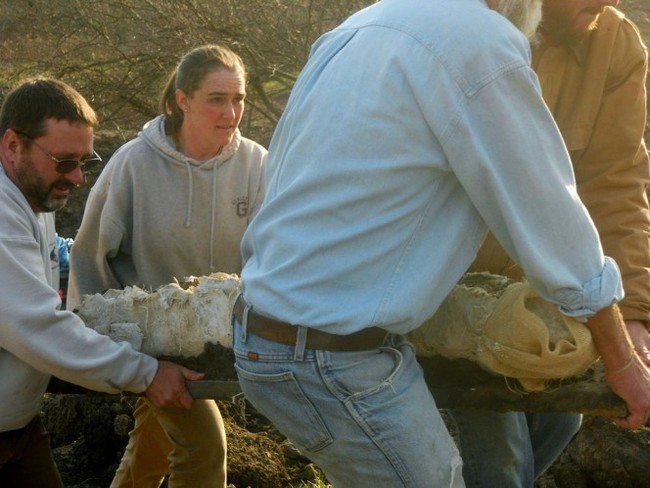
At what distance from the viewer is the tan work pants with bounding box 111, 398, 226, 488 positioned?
12.8 ft

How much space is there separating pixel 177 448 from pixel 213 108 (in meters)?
1.34

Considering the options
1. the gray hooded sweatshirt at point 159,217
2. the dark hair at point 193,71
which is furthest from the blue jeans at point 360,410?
the dark hair at point 193,71

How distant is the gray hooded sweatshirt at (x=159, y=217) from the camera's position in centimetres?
409

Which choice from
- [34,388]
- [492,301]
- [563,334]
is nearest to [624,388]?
[563,334]

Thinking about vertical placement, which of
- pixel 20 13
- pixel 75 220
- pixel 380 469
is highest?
pixel 380 469

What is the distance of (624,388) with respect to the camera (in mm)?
2525

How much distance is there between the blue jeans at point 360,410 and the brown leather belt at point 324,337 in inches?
0.6

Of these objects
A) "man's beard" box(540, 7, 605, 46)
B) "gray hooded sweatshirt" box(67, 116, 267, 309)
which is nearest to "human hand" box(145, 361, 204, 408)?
"gray hooded sweatshirt" box(67, 116, 267, 309)

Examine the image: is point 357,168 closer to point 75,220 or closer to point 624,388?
point 624,388

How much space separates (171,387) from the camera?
132 inches

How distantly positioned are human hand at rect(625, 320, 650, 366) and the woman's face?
195 centimetres

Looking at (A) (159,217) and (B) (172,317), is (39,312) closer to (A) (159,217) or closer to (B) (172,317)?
(B) (172,317)

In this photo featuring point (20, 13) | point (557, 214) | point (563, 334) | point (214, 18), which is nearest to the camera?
point (557, 214)

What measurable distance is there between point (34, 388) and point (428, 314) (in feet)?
5.10
